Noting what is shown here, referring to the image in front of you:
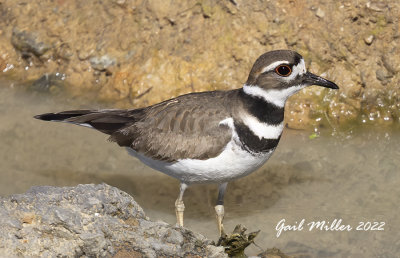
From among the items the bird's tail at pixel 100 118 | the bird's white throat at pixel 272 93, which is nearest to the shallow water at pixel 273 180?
the bird's tail at pixel 100 118

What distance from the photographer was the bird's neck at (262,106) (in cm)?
615

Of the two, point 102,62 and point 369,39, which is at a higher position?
point 369,39

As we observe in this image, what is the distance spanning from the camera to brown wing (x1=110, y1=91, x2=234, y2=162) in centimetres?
621

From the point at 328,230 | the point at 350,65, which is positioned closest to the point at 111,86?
the point at 350,65

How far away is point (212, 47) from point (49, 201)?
4883 millimetres

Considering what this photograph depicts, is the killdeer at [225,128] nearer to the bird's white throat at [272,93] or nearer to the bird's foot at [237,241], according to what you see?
the bird's white throat at [272,93]

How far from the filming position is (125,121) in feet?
22.6

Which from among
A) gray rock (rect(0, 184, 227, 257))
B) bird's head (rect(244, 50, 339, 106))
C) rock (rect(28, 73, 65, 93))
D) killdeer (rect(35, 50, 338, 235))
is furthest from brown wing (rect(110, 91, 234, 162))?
rock (rect(28, 73, 65, 93))

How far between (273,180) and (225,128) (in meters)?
1.77

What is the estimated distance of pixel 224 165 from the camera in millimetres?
6094

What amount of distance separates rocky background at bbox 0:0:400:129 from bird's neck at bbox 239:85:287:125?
2.43 metres

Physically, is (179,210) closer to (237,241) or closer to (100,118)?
(237,241)

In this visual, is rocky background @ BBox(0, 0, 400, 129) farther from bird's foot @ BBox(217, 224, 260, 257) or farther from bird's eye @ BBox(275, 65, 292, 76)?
bird's foot @ BBox(217, 224, 260, 257)

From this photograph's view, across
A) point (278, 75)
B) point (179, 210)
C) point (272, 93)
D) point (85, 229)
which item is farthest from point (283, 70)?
point (85, 229)
